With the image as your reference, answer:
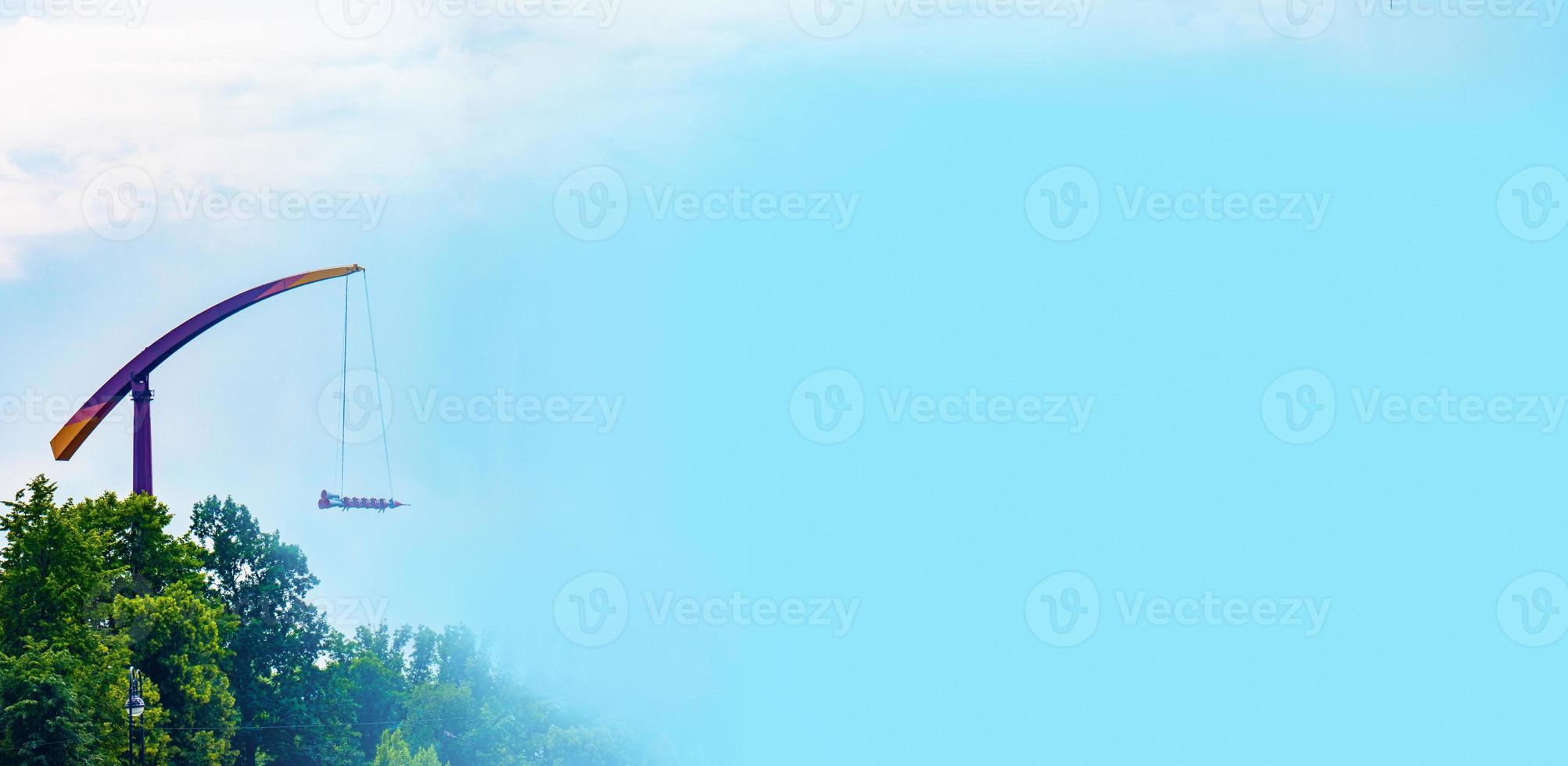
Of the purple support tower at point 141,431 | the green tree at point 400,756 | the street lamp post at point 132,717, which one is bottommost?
the green tree at point 400,756

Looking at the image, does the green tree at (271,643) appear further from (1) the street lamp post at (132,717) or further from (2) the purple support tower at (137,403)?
(1) the street lamp post at (132,717)

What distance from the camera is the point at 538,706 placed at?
436ft

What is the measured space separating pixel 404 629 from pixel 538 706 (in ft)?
45.9

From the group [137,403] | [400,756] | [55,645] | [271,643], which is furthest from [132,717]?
[400,756]

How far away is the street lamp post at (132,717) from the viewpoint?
63250mm

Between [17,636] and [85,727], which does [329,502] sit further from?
[85,727]

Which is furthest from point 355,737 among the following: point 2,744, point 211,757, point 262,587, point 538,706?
point 2,744

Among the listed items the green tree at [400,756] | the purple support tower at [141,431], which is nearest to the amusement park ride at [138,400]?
the purple support tower at [141,431]

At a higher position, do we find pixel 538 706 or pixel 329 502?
pixel 329 502

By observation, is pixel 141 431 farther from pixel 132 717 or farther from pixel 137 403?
pixel 132 717

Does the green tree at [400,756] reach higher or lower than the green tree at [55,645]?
lower

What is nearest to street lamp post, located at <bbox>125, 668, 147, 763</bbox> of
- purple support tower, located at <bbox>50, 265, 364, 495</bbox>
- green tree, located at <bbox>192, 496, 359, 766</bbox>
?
purple support tower, located at <bbox>50, 265, 364, 495</bbox>

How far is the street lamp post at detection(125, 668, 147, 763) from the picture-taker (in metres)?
63.2

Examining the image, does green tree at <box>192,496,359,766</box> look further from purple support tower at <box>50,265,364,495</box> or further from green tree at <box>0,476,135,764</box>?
green tree at <box>0,476,135,764</box>
